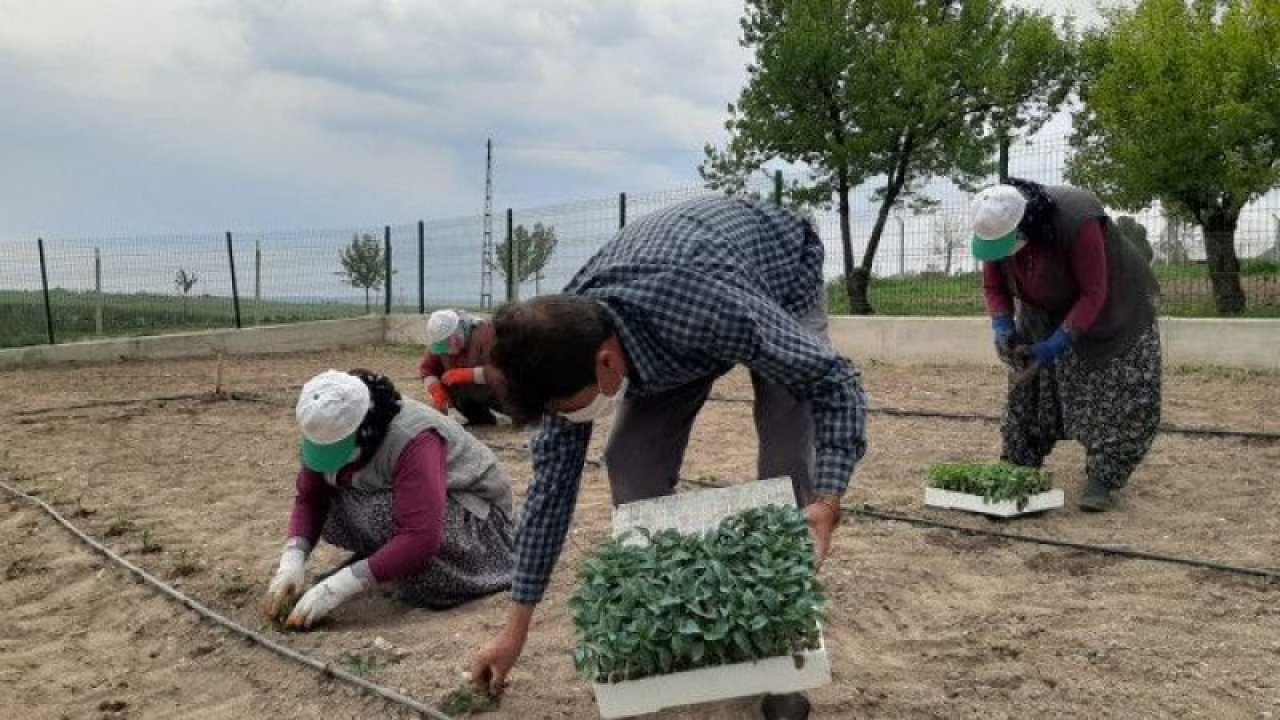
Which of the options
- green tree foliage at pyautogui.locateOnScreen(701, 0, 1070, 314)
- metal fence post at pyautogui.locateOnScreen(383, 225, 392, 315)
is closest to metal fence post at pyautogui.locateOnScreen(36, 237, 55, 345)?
metal fence post at pyautogui.locateOnScreen(383, 225, 392, 315)

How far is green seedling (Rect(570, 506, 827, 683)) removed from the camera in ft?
8.26

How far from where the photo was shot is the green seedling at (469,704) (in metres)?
3.03

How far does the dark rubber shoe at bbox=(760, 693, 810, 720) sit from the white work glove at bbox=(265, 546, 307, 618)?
185 cm

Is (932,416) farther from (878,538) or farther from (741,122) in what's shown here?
(741,122)

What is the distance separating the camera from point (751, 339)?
2.46 meters

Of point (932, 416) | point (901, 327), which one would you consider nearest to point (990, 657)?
point (932, 416)

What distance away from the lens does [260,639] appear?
12.2 ft

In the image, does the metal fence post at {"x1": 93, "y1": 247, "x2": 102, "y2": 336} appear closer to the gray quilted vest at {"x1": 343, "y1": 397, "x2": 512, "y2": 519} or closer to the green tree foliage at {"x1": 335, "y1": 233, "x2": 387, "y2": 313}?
the green tree foliage at {"x1": 335, "y1": 233, "x2": 387, "y2": 313}

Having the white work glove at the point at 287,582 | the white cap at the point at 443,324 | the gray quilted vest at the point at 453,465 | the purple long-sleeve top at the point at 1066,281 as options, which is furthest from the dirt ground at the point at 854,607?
the white cap at the point at 443,324

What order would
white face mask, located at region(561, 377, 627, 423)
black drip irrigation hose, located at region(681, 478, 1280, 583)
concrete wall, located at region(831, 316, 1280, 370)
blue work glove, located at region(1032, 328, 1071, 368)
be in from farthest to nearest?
1. concrete wall, located at region(831, 316, 1280, 370)
2. blue work glove, located at region(1032, 328, 1071, 368)
3. black drip irrigation hose, located at region(681, 478, 1280, 583)
4. white face mask, located at region(561, 377, 627, 423)

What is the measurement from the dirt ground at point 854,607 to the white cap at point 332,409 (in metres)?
0.66

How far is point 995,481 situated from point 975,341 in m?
6.23

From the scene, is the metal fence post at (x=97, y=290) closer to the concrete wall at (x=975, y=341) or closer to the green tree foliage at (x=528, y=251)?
the green tree foliage at (x=528, y=251)

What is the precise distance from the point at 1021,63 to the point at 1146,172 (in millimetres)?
4333
